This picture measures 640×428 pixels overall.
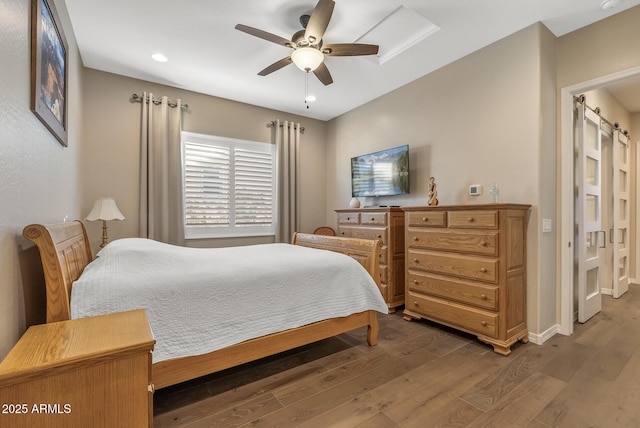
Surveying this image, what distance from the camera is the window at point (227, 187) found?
4.08 m

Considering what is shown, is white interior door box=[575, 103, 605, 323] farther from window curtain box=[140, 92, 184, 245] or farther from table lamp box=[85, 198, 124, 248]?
table lamp box=[85, 198, 124, 248]

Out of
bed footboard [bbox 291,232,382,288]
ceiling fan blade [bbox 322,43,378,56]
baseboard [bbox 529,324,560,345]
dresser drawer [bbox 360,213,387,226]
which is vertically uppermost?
ceiling fan blade [bbox 322,43,378,56]

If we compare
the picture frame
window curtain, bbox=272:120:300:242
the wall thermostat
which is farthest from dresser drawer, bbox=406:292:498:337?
the picture frame

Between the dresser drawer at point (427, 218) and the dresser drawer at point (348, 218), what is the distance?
88cm

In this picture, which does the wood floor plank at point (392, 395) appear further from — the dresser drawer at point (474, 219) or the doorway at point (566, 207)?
the doorway at point (566, 207)

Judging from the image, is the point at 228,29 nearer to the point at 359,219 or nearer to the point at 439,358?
the point at 359,219

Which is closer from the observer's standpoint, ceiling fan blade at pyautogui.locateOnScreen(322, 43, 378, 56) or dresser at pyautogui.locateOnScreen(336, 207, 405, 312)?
ceiling fan blade at pyautogui.locateOnScreen(322, 43, 378, 56)

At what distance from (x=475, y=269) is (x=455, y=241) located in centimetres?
30

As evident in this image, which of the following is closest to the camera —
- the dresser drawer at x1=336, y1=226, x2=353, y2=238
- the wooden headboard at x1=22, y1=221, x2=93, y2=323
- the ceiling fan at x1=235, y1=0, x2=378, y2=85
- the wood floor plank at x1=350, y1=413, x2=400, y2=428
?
the wooden headboard at x1=22, y1=221, x2=93, y2=323

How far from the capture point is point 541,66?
8.52ft

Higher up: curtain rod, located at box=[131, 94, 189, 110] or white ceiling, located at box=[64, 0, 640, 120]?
white ceiling, located at box=[64, 0, 640, 120]

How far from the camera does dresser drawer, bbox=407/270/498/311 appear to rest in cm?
247

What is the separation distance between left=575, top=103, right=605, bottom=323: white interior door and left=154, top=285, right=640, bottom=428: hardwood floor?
1.84 feet

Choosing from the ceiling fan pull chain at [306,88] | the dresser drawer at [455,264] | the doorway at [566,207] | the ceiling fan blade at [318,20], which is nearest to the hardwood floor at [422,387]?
the doorway at [566,207]
